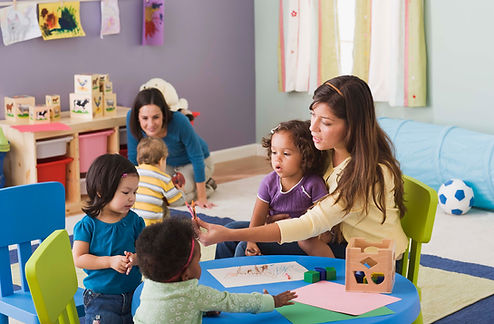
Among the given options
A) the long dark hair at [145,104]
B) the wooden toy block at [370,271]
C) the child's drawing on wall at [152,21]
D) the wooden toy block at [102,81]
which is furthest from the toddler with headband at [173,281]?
the child's drawing on wall at [152,21]

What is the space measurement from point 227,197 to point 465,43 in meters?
1.64

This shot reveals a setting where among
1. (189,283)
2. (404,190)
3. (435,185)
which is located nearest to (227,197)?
(435,185)

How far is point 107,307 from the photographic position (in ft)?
6.65

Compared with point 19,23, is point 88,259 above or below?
below

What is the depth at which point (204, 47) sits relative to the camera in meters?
5.32

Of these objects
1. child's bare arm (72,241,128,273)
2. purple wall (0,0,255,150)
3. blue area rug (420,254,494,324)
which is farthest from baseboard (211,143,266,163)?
child's bare arm (72,241,128,273)

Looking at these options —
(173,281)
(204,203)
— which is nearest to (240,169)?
(204,203)

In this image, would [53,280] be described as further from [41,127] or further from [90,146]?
[90,146]

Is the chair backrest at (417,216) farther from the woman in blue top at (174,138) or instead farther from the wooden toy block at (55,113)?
the wooden toy block at (55,113)

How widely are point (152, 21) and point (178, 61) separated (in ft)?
1.21

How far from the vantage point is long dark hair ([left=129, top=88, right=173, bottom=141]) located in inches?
156

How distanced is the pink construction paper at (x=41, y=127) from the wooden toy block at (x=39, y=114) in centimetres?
8

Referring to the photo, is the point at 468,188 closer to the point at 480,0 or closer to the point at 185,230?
the point at 480,0

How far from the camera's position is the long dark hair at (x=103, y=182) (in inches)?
80.0
